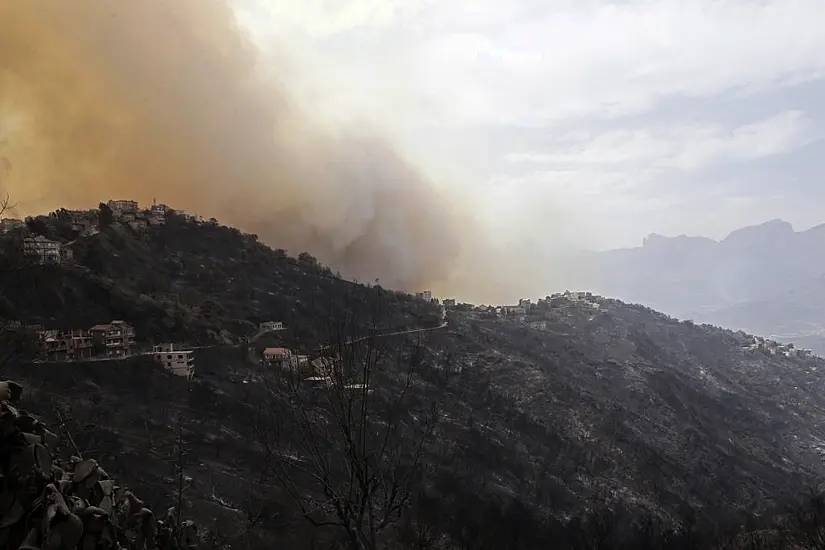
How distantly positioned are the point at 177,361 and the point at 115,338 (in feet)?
17.2

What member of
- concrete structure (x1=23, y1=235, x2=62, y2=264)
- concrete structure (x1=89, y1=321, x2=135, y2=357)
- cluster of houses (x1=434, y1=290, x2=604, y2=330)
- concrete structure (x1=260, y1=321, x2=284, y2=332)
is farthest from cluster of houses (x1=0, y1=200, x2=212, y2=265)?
cluster of houses (x1=434, y1=290, x2=604, y2=330)

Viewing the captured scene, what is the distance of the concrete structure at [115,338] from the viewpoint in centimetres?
3928

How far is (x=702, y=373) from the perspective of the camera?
80.8m

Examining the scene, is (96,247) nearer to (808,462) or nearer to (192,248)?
(192,248)

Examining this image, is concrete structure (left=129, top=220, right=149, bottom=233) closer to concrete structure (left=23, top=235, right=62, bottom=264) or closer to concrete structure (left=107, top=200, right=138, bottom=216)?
concrete structure (left=107, top=200, right=138, bottom=216)

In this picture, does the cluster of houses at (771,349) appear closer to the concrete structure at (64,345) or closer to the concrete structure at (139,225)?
the concrete structure at (139,225)

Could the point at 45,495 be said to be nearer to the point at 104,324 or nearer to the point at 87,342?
the point at 87,342

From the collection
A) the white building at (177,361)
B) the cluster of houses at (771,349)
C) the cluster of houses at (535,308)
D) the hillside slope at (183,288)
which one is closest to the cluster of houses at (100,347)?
the white building at (177,361)

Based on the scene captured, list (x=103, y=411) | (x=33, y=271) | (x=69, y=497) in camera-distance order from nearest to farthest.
Result: (x=69, y=497)
(x=103, y=411)
(x=33, y=271)

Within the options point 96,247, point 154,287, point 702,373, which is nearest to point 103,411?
point 154,287

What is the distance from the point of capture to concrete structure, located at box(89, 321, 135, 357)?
129 feet

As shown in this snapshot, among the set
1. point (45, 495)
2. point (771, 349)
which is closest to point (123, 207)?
point (45, 495)

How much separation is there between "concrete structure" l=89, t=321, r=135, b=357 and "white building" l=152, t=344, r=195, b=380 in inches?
81.6

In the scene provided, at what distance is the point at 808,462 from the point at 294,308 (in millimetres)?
51752
